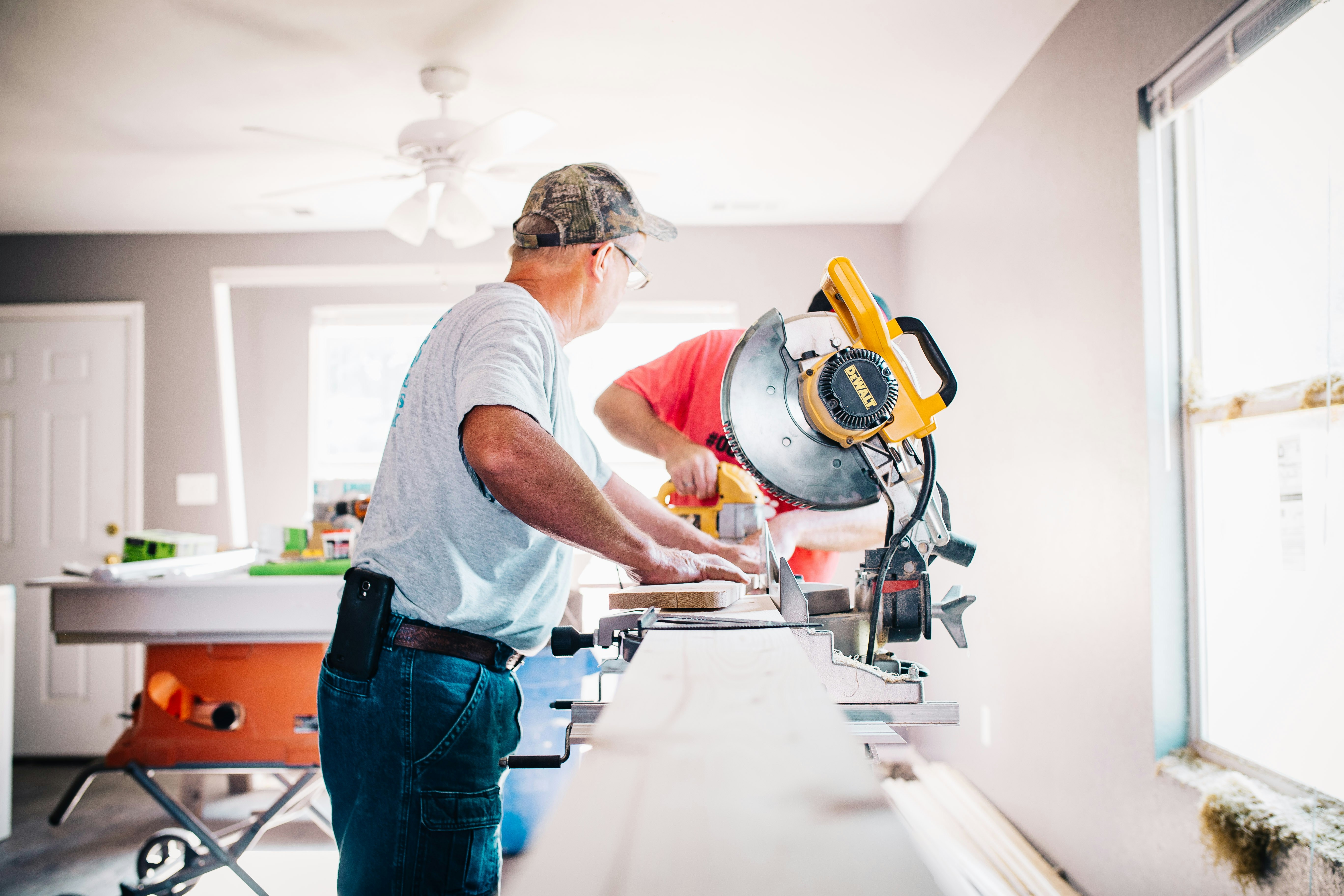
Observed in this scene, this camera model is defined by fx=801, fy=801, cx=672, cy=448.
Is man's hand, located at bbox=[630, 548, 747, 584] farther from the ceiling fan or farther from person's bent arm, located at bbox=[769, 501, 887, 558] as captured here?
the ceiling fan

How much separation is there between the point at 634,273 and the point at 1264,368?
4.37ft

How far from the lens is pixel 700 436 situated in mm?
1881

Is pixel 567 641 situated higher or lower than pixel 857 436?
lower

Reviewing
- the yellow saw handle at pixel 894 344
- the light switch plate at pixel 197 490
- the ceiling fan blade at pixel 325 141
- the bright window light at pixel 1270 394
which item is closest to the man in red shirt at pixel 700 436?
the yellow saw handle at pixel 894 344

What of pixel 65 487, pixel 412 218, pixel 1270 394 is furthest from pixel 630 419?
pixel 65 487

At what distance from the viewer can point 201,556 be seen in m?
2.56

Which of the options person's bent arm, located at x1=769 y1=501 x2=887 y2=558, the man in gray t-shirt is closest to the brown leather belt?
the man in gray t-shirt

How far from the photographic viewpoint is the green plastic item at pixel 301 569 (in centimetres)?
234

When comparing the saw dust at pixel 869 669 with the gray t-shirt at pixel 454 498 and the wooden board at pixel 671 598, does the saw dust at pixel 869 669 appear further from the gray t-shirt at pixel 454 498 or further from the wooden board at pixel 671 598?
the gray t-shirt at pixel 454 498

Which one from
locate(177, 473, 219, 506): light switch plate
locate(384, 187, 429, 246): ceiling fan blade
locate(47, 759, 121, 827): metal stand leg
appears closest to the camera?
locate(47, 759, 121, 827): metal stand leg

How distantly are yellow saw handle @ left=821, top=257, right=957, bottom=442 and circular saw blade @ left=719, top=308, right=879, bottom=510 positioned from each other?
0.26 ft

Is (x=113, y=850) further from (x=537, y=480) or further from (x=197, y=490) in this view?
(x=537, y=480)

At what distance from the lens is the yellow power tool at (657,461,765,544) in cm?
137

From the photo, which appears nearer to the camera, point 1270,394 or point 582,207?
point 582,207
